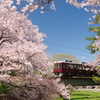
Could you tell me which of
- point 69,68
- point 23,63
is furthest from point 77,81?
point 23,63

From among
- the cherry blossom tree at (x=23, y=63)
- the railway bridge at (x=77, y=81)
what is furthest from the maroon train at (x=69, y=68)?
the cherry blossom tree at (x=23, y=63)

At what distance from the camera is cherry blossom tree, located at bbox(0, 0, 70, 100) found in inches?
230

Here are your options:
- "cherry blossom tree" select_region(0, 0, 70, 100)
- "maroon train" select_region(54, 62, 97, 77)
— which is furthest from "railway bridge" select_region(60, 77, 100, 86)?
"cherry blossom tree" select_region(0, 0, 70, 100)

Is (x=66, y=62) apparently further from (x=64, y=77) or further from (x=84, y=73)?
(x=84, y=73)

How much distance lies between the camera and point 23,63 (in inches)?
235

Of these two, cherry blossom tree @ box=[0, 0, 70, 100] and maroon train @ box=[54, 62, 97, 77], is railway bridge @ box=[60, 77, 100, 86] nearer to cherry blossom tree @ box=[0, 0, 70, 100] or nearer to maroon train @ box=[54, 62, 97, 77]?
maroon train @ box=[54, 62, 97, 77]

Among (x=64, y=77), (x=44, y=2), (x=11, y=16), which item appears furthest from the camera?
(x=64, y=77)

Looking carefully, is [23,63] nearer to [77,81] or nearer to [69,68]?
[69,68]

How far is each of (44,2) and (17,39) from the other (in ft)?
11.4

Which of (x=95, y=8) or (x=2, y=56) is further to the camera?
(x=2, y=56)

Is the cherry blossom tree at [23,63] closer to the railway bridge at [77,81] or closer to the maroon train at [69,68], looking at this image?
the maroon train at [69,68]

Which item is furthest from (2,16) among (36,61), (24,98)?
(24,98)

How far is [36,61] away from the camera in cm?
643

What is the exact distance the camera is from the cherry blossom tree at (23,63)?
19.2 feet
